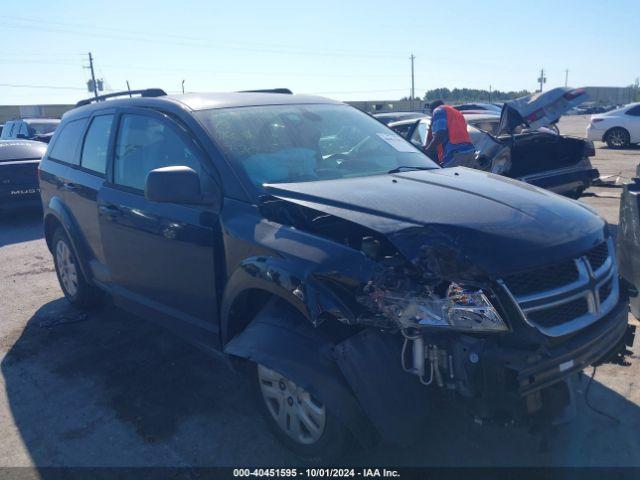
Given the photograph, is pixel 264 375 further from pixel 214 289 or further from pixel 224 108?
pixel 224 108

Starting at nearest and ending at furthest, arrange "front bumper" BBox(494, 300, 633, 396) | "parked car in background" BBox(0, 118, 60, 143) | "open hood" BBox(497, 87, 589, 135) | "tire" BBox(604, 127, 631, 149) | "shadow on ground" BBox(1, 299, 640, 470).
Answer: "front bumper" BBox(494, 300, 633, 396), "shadow on ground" BBox(1, 299, 640, 470), "open hood" BBox(497, 87, 589, 135), "parked car in background" BBox(0, 118, 60, 143), "tire" BBox(604, 127, 631, 149)

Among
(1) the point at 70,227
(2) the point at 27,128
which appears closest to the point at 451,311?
(1) the point at 70,227

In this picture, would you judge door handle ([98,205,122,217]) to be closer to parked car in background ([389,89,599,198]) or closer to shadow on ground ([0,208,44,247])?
parked car in background ([389,89,599,198])

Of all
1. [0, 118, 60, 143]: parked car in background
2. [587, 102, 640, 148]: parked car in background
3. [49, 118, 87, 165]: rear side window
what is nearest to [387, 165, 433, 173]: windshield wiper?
[49, 118, 87, 165]: rear side window

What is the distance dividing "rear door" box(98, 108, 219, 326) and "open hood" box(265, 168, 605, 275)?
2.00 ft

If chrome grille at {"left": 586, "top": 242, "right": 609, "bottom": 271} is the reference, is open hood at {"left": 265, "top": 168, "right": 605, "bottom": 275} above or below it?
above

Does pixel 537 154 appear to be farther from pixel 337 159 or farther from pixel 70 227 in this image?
pixel 70 227

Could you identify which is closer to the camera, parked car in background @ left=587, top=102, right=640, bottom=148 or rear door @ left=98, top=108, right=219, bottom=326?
rear door @ left=98, top=108, right=219, bottom=326

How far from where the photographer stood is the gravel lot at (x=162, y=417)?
10.1ft

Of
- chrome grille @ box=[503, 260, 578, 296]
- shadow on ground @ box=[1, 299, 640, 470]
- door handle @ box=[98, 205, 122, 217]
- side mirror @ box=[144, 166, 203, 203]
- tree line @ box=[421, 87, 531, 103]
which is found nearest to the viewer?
chrome grille @ box=[503, 260, 578, 296]

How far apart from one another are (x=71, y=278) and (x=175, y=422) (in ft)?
8.13

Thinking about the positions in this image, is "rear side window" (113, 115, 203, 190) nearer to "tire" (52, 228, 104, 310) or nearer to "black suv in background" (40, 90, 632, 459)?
"black suv in background" (40, 90, 632, 459)

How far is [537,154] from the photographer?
795 centimetres

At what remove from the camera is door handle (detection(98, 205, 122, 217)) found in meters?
4.11
